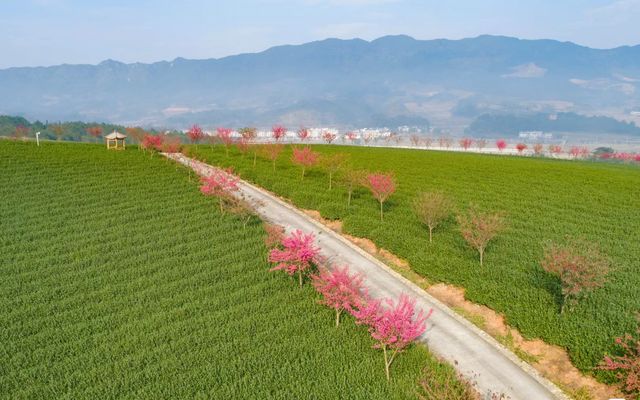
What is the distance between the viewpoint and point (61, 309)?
22812 millimetres

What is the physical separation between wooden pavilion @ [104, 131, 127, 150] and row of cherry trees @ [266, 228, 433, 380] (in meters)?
43.5

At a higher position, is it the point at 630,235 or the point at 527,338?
the point at 630,235

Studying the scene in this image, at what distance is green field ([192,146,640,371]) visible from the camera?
2069 cm

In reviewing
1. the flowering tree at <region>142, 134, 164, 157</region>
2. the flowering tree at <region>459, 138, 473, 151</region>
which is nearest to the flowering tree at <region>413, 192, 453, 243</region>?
the flowering tree at <region>142, 134, 164, 157</region>

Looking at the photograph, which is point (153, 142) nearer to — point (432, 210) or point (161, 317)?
point (432, 210)

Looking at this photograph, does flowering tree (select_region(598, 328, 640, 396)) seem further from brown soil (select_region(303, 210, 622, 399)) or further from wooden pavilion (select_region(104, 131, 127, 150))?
wooden pavilion (select_region(104, 131, 127, 150))

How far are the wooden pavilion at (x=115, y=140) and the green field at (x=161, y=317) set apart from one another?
25846mm

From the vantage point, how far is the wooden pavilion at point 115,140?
62469mm

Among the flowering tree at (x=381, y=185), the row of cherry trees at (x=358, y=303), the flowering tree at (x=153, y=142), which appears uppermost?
the flowering tree at (x=153, y=142)

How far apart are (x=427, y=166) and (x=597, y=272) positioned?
41087 millimetres

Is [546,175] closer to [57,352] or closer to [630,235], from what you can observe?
[630,235]

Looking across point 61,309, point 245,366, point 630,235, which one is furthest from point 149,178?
point 630,235

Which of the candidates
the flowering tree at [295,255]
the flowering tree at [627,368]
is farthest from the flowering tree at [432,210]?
the flowering tree at [627,368]

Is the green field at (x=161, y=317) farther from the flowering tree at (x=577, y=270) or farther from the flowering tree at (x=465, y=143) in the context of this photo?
the flowering tree at (x=465, y=143)
